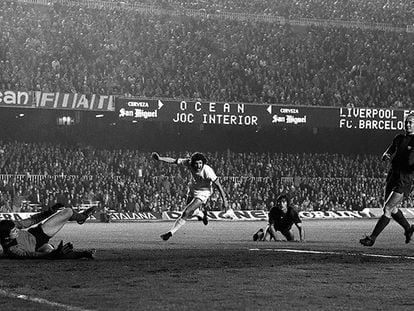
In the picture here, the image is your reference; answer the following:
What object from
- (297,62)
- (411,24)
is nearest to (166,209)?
(297,62)

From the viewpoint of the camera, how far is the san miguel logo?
38.2 metres

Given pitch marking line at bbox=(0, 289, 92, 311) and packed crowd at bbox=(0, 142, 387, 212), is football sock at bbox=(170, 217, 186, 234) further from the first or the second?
packed crowd at bbox=(0, 142, 387, 212)

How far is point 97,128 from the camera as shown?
143 feet

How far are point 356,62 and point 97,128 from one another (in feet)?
52.6

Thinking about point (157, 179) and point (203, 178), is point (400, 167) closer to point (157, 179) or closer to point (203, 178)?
point (203, 178)

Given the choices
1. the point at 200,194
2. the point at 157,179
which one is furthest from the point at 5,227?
the point at 157,179

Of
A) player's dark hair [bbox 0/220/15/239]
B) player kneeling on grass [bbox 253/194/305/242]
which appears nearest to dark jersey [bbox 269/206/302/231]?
player kneeling on grass [bbox 253/194/305/242]

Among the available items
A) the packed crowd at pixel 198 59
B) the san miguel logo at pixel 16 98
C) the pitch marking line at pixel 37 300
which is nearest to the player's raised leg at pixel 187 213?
the pitch marking line at pixel 37 300

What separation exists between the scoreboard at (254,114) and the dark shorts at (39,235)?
96.0 ft

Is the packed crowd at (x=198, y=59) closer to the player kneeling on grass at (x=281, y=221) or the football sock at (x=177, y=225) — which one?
the player kneeling on grass at (x=281, y=221)

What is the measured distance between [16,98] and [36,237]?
1096 inches

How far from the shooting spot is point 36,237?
11734 mm

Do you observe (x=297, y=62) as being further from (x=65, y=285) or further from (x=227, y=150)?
(x=65, y=285)

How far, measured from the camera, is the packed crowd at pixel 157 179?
36.2 m
